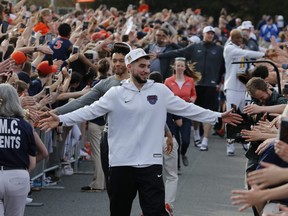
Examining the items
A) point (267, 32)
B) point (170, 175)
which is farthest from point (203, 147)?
point (267, 32)

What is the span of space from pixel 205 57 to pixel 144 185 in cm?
1153

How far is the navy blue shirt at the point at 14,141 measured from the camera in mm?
9812

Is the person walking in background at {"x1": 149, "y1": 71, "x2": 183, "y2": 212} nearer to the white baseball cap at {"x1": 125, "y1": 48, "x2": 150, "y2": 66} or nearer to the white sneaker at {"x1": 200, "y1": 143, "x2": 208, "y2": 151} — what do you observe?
the white baseball cap at {"x1": 125, "y1": 48, "x2": 150, "y2": 66}

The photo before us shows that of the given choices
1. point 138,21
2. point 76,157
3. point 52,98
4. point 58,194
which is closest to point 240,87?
point 76,157

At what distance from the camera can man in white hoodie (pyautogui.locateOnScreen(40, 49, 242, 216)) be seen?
1046 cm

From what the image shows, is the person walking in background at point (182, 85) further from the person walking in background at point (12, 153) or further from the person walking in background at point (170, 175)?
the person walking in background at point (12, 153)

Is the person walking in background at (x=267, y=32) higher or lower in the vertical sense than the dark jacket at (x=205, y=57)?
lower

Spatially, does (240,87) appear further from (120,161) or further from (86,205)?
(120,161)

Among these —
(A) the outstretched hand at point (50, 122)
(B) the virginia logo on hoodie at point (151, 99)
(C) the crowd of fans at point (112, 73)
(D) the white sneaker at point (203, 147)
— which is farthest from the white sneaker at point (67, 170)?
(A) the outstretched hand at point (50, 122)

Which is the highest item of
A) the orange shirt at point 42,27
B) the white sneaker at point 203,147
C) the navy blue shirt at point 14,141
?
the orange shirt at point 42,27

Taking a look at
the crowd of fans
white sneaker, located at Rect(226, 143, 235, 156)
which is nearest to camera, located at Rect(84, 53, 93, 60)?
the crowd of fans

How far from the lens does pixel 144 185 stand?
1050cm

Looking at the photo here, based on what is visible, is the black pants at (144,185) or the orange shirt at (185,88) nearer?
the black pants at (144,185)

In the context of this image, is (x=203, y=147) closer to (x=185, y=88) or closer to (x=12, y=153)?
(x=185, y=88)
